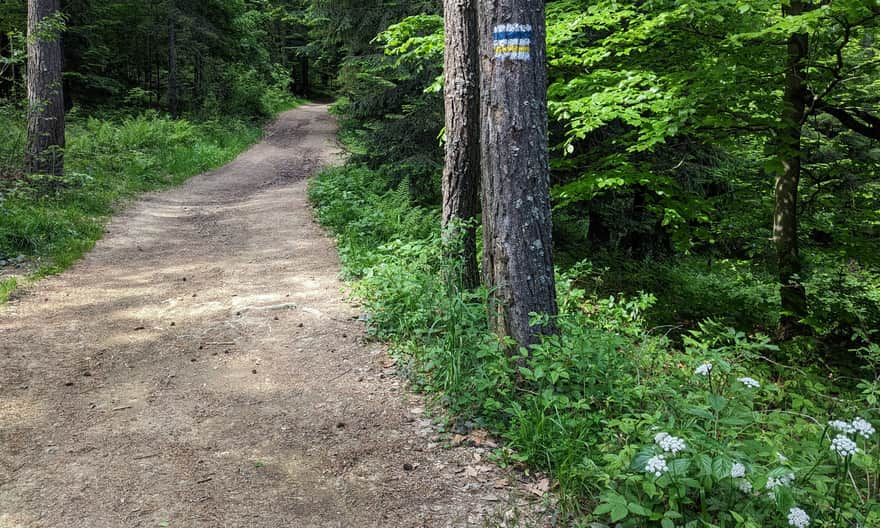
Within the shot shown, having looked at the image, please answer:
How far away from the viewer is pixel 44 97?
1048 cm

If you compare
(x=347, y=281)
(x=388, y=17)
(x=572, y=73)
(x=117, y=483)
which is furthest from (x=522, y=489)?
(x=388, y=17)

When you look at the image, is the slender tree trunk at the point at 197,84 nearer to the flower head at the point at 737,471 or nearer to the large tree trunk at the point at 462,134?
the large tree trunk at the point at 462,134

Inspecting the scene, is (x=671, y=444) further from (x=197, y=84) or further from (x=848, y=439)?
(x=197, y=84)

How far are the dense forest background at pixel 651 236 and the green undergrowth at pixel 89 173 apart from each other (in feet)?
0.26

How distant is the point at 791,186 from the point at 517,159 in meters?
5.59

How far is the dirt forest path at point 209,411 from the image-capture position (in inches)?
124

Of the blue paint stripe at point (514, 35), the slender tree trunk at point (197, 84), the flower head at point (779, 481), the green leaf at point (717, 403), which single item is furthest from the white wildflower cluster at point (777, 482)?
the slender tree trunk at point (197, 84)

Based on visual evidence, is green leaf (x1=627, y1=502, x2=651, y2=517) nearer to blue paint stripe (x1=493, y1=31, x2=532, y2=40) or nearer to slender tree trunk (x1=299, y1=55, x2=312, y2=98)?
blue paint stripe (x1=493, y1=31, x2=532, y2=40)

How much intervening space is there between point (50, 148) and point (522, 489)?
433 inches

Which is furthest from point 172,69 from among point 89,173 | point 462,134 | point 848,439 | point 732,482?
point 848,439

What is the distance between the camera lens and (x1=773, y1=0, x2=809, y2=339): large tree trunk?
6.88 metres

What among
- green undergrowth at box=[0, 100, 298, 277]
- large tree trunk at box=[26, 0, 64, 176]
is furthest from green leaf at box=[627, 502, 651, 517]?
large tree trunk at box=[26, 0, 64, 176]

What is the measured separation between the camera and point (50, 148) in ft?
34.2

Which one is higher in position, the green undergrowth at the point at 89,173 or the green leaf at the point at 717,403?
the green undergrowth at the point at 89,173
